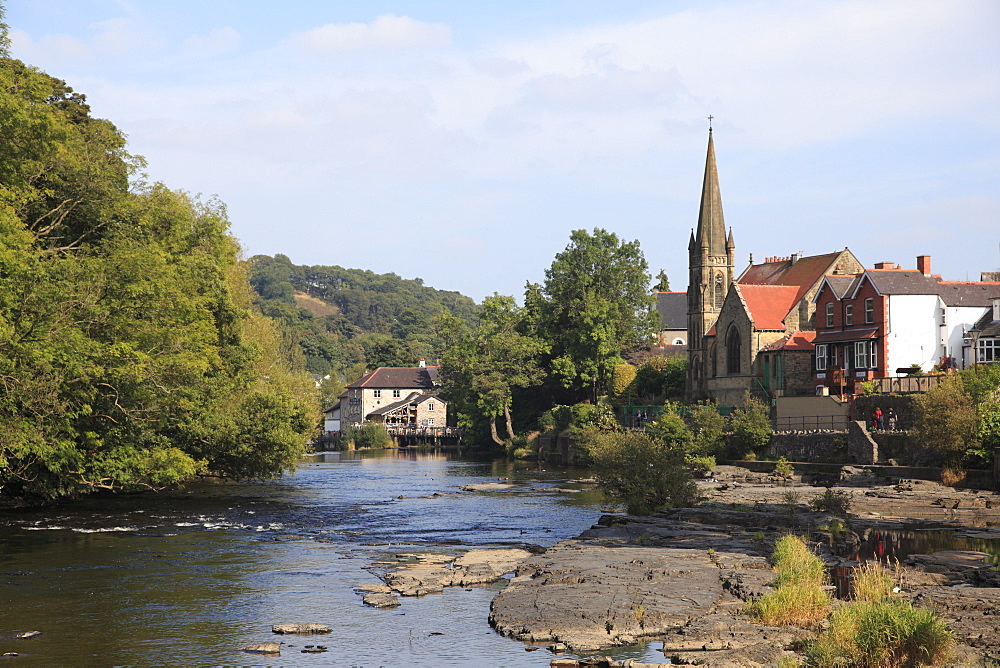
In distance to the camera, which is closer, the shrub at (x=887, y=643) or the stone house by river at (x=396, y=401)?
the shrub at (x=887, y=643)

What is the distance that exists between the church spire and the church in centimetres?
8

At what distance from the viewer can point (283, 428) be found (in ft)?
151

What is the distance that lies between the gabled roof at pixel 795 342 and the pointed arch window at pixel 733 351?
2617 mm

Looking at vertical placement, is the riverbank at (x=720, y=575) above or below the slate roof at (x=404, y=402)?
below

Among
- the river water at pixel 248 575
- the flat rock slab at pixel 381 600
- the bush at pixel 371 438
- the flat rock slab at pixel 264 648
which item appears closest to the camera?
the flat rock slab at pixel 264 648

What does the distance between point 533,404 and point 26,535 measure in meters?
75.2

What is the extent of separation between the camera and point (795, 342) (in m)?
68.2

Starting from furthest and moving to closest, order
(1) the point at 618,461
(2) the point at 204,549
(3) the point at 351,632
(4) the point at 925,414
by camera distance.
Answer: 1. (4) the point at 925,414
2. (1) the point at 618,461
3. (2) the point at 204,549
4. (3) the point at 351,632

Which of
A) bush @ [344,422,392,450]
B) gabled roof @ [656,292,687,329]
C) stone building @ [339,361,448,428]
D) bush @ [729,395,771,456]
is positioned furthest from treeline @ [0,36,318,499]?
stone building @ [339,361,448,428]

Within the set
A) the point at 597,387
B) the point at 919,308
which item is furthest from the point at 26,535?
the point at 597,387

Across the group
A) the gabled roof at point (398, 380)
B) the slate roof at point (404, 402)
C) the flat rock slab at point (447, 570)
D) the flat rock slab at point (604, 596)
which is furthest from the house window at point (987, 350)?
the gabled roof at point (398, 380)

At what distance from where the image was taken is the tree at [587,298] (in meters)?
94.2

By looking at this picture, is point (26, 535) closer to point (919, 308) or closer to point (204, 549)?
point (204, 549)

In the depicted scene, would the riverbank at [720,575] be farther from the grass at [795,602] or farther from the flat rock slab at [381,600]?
the flat rock slab at [381,600]
